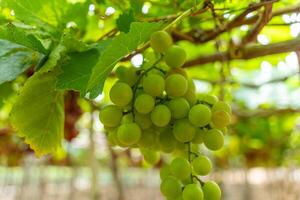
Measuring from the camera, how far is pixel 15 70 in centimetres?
79

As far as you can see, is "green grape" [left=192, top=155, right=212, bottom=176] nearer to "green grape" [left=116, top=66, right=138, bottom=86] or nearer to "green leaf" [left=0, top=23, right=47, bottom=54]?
"green grape" [left=116, top=66, right=138, bottom=86]

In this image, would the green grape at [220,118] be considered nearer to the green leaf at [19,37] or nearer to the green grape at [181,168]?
the green grape at [181,168]

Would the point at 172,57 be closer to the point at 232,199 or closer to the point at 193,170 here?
the point at 193,170

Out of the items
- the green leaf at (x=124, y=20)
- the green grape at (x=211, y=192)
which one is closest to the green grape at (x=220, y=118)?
the green grape at (x=211, y=192)

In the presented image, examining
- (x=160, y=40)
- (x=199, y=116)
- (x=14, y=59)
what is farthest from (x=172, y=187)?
(x=14, y=59)

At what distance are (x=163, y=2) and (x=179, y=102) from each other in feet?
1.14

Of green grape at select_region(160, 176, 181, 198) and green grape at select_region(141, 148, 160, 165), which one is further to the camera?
green grape at select_region(141, 148, 160, 165)

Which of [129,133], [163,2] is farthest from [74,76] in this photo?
[163,2]

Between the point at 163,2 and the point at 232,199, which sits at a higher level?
the point at 163,2

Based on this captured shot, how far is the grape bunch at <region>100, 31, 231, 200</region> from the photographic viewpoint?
76 centimetres

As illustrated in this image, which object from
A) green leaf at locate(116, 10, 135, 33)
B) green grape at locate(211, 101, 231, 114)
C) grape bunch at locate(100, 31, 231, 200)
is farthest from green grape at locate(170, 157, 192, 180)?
green leaf at locate(116, 10, 135, 33)

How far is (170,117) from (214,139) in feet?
0.29

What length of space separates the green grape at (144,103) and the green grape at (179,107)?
1.5 inches

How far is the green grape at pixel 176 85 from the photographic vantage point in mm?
766
